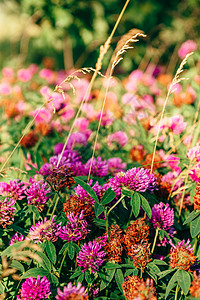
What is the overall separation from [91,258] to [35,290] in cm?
20

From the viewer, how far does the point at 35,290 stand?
985mm

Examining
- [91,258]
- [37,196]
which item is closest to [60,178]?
[37,196]

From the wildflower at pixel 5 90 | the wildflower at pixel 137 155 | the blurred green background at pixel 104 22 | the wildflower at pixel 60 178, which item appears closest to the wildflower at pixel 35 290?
the wildflower at pixel 60 178

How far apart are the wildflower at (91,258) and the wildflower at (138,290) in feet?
0.35

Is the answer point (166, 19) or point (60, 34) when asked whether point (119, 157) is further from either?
point (166, 19)

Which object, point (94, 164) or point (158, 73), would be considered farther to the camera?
point (158, 73)

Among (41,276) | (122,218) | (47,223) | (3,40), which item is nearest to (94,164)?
(122,218)

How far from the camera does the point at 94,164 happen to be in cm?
142

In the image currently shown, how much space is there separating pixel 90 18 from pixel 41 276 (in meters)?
3.01

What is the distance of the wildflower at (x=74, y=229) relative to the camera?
109 centimetres

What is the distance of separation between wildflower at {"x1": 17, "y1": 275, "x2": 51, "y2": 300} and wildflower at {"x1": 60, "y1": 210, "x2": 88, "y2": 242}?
152 millimetres

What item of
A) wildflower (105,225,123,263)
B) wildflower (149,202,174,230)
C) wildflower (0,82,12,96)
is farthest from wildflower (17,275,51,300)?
wildflower (0,82,12,96)

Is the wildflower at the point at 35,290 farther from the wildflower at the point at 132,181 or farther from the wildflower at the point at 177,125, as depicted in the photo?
the wildflower at the point at 177,125

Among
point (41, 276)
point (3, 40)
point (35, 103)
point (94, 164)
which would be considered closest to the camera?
point (41, 276)
